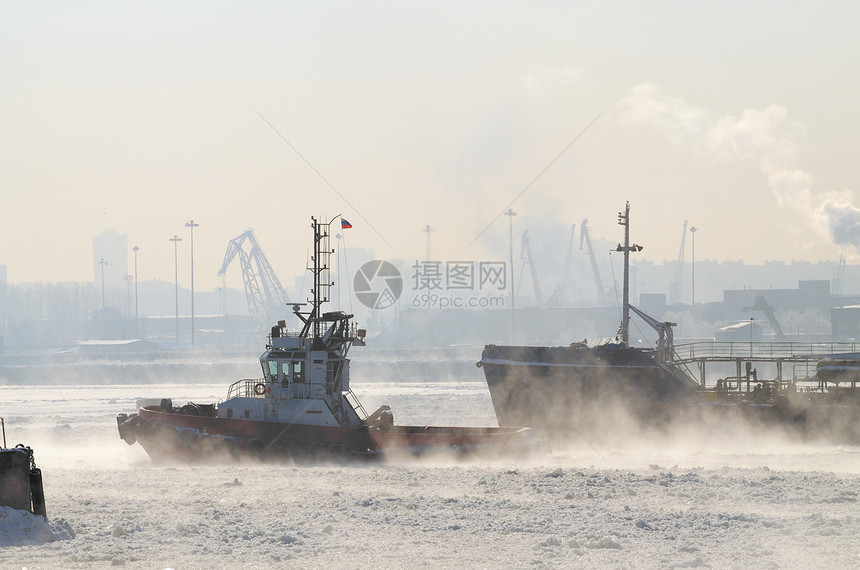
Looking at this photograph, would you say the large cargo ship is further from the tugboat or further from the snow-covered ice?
the tugboat

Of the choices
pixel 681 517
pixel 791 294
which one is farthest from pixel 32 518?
pixel 791 294

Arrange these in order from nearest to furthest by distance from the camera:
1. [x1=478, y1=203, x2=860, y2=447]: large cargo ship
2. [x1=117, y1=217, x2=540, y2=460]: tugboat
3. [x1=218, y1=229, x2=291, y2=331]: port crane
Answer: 1. [x1=117, y1=217, x2=540, y2=460]: tugboat
2. [x1=478, y1=203, x2=860, y2=447]: large cargo ship
3. [x1=218, y1=229, x2=291, y2=331]: port crane

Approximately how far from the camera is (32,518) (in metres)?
17.2

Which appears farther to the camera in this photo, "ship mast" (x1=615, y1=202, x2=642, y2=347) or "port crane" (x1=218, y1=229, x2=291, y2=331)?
"port crane" (x1=218, y1=229, x2=291, y2=331)

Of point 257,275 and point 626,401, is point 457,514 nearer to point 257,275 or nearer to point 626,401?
point 626,401

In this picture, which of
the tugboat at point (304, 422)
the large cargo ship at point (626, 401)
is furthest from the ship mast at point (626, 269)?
the tugboat at point (304, 422)

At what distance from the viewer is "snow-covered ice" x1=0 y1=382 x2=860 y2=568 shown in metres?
15.8

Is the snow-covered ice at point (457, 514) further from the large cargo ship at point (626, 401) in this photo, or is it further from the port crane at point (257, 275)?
the port crane at point (257, 275)

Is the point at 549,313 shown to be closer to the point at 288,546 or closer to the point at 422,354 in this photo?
the point at 422,354

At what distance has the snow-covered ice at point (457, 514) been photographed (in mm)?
15844

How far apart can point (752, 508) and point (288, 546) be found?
377 inches

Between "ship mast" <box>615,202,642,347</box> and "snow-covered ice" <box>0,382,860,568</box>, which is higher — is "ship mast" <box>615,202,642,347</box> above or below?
above

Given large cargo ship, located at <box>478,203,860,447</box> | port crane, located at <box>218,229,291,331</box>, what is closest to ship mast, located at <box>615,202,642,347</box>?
large cargo ship, located at <box>478,203,860,447</box>

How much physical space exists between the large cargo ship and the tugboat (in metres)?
6.51
